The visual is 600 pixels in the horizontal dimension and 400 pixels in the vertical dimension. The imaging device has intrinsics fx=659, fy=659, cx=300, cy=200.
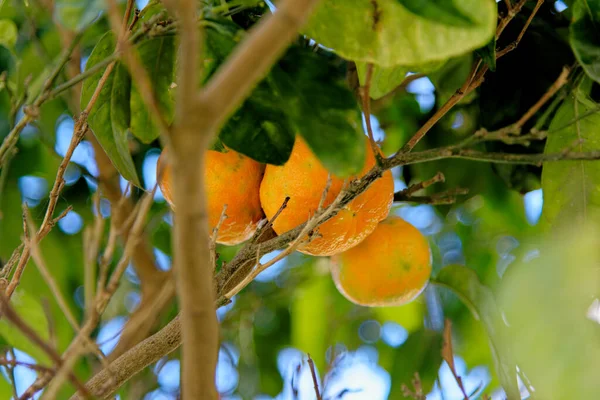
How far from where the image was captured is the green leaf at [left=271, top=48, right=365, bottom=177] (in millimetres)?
431

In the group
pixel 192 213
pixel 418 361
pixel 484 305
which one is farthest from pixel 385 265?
pixel 192 213

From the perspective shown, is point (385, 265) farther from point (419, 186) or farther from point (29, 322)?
point (29, 322)

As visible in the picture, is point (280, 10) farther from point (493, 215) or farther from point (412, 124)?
point (493, 215)

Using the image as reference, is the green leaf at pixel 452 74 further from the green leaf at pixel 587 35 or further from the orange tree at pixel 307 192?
the green leaf at pixel 587 35

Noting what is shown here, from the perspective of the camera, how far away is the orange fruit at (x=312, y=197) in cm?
61

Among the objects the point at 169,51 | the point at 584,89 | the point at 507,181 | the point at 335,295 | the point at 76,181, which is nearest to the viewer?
the point at 169,51

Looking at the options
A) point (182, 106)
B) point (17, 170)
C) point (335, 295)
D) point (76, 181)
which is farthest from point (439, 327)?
point (182, 106)

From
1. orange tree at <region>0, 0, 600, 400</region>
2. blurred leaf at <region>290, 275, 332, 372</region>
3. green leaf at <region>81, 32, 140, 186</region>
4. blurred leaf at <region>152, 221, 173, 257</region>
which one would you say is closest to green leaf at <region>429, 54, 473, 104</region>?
orange tree at <region>0, 0, 600, 400</region>

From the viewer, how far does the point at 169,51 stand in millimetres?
623

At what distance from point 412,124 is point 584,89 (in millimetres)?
383

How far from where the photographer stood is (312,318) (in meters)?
1.17

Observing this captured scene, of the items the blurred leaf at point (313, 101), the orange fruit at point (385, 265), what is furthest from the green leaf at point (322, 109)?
the orange fruit at point (385, 265)

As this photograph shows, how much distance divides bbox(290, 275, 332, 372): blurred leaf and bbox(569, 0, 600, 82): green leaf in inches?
26.5

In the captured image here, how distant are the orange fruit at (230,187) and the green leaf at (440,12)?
257mm
